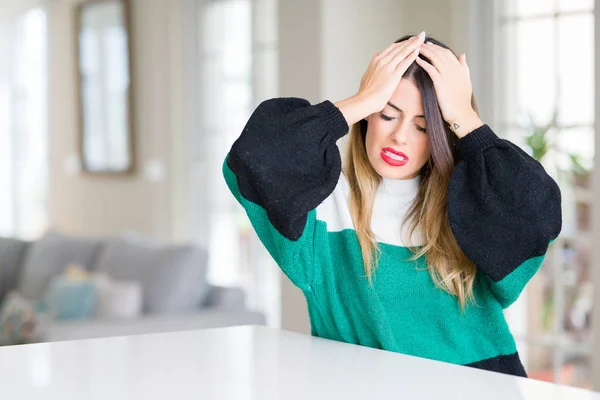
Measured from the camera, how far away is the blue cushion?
393cm

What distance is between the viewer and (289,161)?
152cm

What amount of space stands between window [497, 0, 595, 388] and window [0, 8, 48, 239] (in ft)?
14.4

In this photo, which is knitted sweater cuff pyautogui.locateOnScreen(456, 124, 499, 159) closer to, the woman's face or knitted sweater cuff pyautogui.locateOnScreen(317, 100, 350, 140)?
the woman's face

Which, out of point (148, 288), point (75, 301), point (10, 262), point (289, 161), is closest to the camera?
point (289, 161)

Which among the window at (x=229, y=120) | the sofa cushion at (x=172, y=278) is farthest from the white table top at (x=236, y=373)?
the window at (x=229, y=120)

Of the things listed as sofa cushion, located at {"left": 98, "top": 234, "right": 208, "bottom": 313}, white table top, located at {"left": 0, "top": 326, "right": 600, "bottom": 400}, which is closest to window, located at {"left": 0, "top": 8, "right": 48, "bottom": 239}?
sofa cushion, located at {"left": 98, "top": 234, "right": 208, "bottom": 313}

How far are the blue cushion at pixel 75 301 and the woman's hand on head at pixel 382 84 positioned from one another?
103 inches

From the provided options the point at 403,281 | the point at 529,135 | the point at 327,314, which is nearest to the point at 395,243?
the point at 403,281

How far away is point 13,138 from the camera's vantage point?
762 cm

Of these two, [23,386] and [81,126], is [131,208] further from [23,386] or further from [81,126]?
[23,386]

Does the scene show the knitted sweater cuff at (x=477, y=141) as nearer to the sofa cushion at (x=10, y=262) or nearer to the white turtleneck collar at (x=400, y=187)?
the white turtleneck collar at (x=400, y=187)

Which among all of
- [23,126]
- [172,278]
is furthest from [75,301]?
[23,126]

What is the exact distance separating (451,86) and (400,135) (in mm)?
122

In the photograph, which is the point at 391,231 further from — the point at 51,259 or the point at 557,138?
the point at 51,259
